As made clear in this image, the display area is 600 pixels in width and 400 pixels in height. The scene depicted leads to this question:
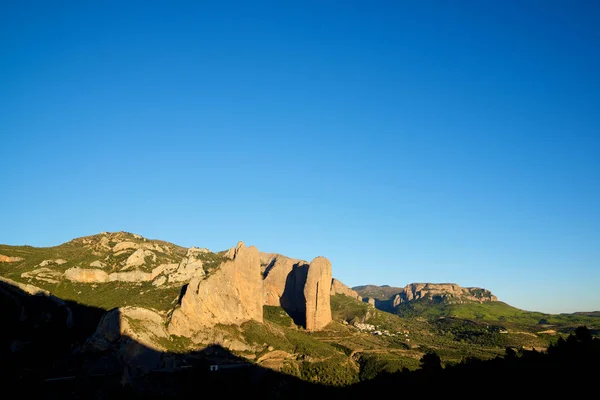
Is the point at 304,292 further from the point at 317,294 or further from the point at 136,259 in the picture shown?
the point at 136,259

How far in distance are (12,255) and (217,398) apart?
85.2m

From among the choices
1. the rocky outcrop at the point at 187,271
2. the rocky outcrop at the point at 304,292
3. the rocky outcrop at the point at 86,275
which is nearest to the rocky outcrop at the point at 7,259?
the rocky outcrop at the point at 86,275

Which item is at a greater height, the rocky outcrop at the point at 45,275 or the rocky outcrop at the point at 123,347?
the rocky outcrop at the point at 45,275

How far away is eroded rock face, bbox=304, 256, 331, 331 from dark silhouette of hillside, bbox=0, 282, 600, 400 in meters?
58.5

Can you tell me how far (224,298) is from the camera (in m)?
136

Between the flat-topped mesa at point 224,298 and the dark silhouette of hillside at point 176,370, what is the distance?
9141 millimetres

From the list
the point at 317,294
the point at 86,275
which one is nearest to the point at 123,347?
the point at 86,275

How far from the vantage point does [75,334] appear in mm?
105562

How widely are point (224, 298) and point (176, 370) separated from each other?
37088 mm

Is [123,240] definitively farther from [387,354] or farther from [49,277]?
[387,354]

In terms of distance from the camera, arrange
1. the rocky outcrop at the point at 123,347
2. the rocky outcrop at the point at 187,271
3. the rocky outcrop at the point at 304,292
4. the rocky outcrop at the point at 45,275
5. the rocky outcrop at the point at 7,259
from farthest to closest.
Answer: the rocky outcrop at the point at 304,292 → the rocky outcrop at the point at 187,271 → the rocky outcrop at the point at 7,259 → the rocky outcrop at the point at 45,275 → the rocky outcrop at the point at 123,347

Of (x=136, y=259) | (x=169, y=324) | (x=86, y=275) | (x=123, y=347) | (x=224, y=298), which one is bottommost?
(x=123, y=347)

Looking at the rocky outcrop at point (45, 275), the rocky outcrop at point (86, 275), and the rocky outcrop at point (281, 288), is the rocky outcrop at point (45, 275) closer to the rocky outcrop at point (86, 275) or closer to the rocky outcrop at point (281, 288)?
the rocky outcrop at point (86, 275)

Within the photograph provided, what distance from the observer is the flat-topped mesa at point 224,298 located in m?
119
